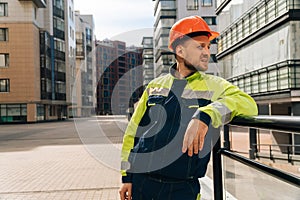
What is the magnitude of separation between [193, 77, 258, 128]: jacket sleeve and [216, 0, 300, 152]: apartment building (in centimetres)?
1272

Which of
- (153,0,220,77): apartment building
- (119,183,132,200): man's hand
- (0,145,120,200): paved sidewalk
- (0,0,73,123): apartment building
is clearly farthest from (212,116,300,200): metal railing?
(0,0,73,123): apartment building

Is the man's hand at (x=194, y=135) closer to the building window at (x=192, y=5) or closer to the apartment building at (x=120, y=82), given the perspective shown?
the apartment building at (x=120, y=82)

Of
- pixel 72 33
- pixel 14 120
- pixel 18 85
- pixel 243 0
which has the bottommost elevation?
pixel 14 120

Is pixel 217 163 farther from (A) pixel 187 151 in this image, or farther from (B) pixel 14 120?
(B) pixel 14 120

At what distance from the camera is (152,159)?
209 centimetres

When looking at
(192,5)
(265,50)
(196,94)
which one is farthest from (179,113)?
(192,5)

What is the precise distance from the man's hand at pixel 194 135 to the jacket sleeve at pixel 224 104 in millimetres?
37

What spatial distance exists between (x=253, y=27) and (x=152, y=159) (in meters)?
19.8

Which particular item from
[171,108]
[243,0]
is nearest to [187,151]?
[171,108]

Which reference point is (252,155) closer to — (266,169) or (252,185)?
(252,185)

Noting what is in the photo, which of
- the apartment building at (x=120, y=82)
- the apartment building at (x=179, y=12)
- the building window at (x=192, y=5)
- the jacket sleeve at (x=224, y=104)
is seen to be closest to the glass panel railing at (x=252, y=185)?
the jacket sleeve at (x=224, y=104)

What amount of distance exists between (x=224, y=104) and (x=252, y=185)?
87 centimetres

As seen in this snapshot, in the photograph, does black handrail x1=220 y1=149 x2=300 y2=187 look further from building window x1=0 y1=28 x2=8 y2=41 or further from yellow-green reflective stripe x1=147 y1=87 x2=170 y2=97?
building window x1=0 y1=28 x2=8 y2=41

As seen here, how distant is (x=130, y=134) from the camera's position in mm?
2262
